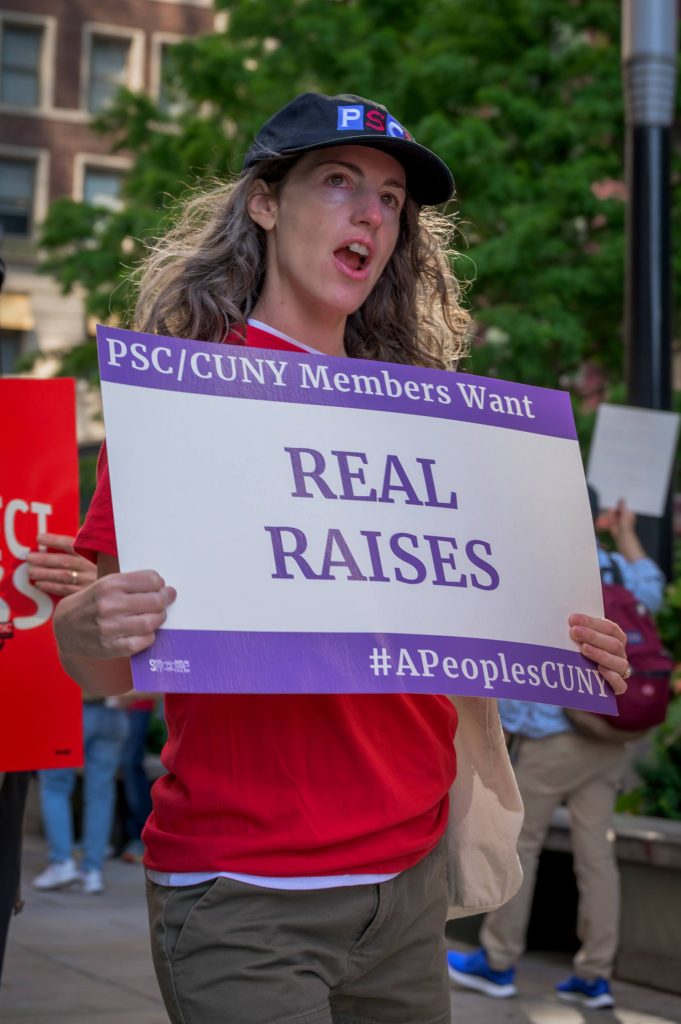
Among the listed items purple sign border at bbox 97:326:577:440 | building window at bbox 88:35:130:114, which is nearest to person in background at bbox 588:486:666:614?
purple sign border at bbox 97:326:577:440

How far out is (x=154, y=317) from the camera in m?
2.53

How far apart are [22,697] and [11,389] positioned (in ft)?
2.22

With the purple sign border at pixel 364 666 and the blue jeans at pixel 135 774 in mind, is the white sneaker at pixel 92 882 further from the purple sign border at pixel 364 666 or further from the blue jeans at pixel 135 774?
the purple sign border at pixel 364 666

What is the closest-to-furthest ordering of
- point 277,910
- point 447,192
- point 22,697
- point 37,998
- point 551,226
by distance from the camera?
point 277,910, point 447,192, point 22,697, point 37,998, point 551,226

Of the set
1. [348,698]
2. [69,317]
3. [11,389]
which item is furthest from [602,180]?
[69,317]

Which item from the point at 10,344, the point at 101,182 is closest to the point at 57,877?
the point at 10,344

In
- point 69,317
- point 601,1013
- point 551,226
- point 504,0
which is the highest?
point 69,317

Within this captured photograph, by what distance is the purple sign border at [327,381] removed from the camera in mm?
2279

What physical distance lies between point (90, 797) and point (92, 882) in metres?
0.49

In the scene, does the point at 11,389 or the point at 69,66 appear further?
the point at 69,66

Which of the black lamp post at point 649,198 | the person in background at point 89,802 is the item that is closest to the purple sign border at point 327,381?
the black lamp post at point 649,198

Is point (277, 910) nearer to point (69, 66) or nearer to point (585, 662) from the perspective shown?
point (585, 662)

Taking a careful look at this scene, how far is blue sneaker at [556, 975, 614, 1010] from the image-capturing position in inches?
230

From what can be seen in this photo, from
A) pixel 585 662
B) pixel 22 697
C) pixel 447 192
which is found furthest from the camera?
pixel 22 697
